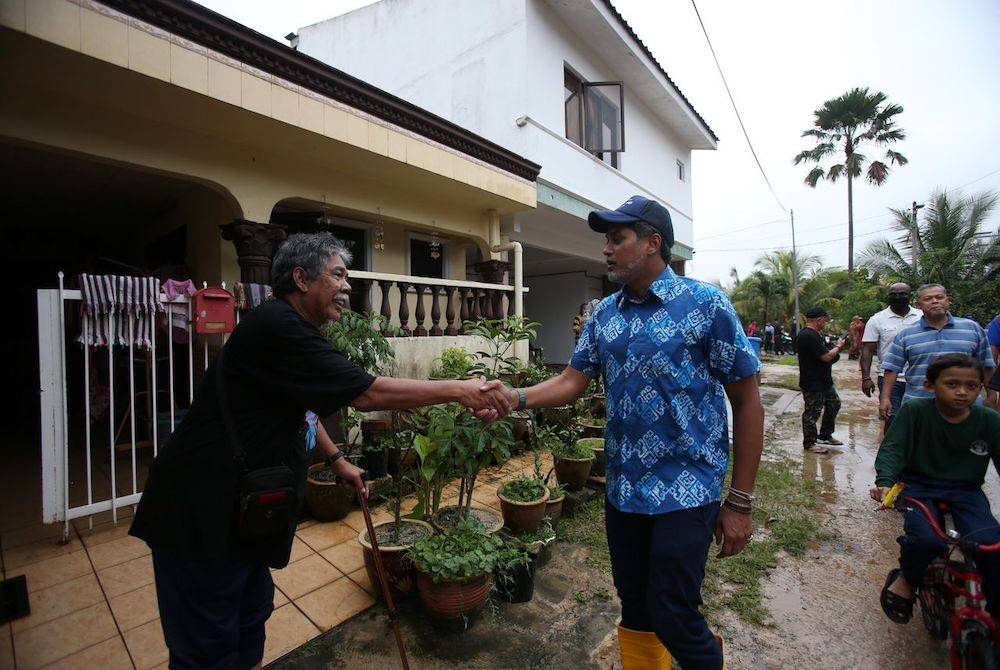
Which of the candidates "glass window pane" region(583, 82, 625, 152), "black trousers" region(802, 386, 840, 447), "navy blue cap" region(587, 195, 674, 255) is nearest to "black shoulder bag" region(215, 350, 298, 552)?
"navy blue cap" region(587, 195, 674, 255)

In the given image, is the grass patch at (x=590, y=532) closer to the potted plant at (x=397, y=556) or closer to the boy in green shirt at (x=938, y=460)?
the potted plant at (x=397, y=556)

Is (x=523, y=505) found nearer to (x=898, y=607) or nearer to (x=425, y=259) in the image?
(x=898, y=607)

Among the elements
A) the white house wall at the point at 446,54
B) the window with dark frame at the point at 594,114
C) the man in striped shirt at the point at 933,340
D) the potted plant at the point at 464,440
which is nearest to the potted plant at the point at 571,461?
the potted plant at the point at 464,440

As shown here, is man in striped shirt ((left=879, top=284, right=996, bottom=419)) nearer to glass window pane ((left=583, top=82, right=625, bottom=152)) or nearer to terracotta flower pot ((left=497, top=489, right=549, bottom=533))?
terracotta flower pot ((left=497, top=489, right=549, bottom=533))

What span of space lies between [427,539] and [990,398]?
18.1 feet

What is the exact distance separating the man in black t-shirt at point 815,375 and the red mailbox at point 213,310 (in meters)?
6.36

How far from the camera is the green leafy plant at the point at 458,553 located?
2.42 metres

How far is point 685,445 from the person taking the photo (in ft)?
5.59

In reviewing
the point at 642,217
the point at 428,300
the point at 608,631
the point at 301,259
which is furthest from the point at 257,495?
the point at 428,300

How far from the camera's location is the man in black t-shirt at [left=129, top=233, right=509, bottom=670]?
5.05ft

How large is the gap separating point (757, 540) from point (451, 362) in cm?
350

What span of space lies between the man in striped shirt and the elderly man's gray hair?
14.4 feet

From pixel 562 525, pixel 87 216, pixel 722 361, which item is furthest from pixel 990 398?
pixel 87 216

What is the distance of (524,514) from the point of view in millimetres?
3348
